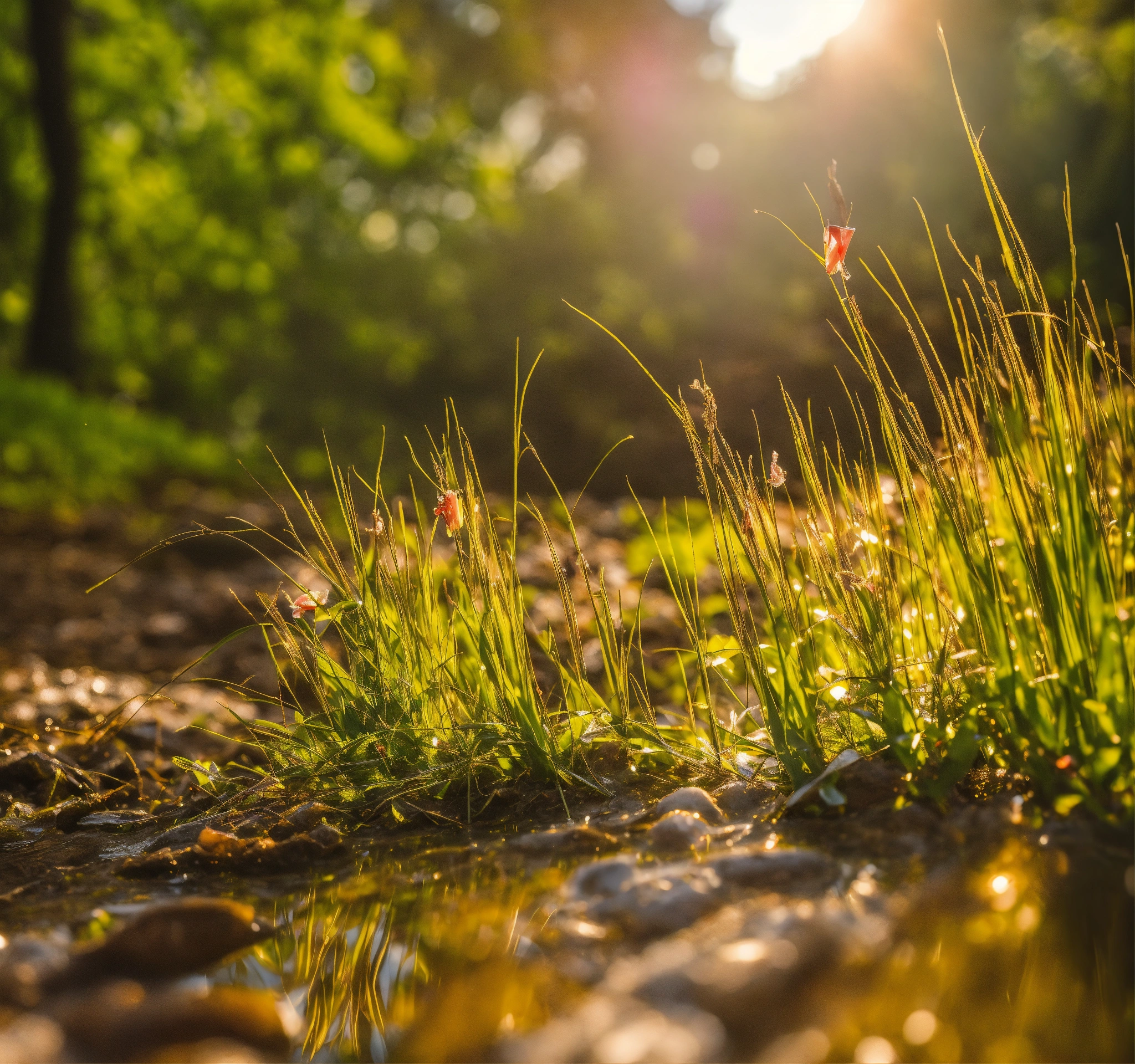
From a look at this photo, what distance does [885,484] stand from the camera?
3053 millimetres

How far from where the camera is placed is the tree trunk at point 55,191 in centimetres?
1087

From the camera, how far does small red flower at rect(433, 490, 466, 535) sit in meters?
1.93

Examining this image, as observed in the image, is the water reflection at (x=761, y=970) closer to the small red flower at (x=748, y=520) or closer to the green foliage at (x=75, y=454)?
the small red flower at (x=748, y=520)

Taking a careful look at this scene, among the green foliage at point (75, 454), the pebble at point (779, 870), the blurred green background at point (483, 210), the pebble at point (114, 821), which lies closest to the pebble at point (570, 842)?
the pebble at point (779, 870)

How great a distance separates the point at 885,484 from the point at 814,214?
809 centimetres

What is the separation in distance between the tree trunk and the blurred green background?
0.07 m

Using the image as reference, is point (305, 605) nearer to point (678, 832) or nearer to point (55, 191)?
point (678, 832)

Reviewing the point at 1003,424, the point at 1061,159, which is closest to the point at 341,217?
the point at 1061,159

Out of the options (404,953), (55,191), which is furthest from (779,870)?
(55,191)

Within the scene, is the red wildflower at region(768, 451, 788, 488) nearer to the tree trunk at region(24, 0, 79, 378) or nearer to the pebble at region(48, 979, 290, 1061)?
the pebble at region(48, 979, 290, 1061)

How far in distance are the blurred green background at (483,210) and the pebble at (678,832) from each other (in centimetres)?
515

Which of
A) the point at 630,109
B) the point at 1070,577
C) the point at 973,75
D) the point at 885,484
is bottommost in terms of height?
the point at 885,484

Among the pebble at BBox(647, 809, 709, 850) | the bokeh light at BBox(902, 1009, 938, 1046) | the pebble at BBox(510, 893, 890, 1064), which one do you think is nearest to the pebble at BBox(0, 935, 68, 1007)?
the pebble at BBox(510, 893, 890, 1064)

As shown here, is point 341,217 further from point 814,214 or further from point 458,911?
point 458,911
